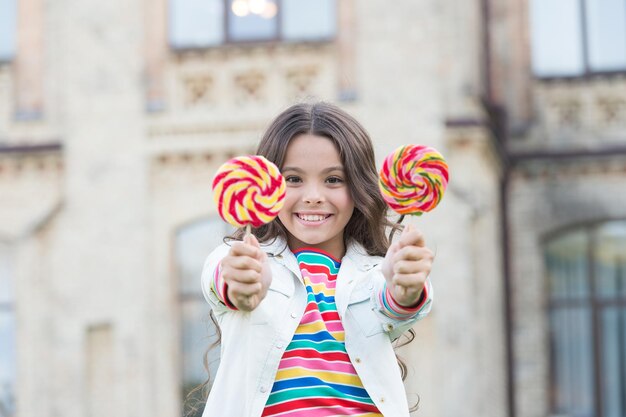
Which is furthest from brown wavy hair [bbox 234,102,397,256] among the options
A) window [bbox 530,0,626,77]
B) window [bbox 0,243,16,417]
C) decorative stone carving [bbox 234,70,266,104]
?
window [bbox 530,0,626,77]

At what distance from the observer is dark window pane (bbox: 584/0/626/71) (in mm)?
16234

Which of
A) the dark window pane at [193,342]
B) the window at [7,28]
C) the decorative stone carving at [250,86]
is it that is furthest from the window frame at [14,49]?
the dark window pane at [193,342]

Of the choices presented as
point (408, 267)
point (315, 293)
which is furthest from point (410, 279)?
point (315, 293)

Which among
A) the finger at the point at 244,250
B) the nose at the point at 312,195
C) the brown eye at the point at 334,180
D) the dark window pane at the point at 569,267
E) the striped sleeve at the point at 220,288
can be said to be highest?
the brown eye at the point at 334,180

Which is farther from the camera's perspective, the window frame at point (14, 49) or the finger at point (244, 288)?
the window frame at point (14, 49)

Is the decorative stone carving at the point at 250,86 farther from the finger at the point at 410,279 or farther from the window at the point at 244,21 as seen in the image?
the finger at the point at 410,279

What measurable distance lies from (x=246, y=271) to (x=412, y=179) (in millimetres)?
722

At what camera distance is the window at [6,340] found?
14903 millimetres

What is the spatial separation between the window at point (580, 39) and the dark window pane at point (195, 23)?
12.7ft

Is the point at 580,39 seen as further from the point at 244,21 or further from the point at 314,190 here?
the point at 314,190

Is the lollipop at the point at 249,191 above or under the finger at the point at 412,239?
above

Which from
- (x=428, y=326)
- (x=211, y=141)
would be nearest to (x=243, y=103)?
(x=211, y=141)

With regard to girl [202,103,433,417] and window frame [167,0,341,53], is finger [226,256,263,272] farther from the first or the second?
window frame [167,0,341,53]

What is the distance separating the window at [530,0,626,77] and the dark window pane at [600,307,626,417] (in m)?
2.80
